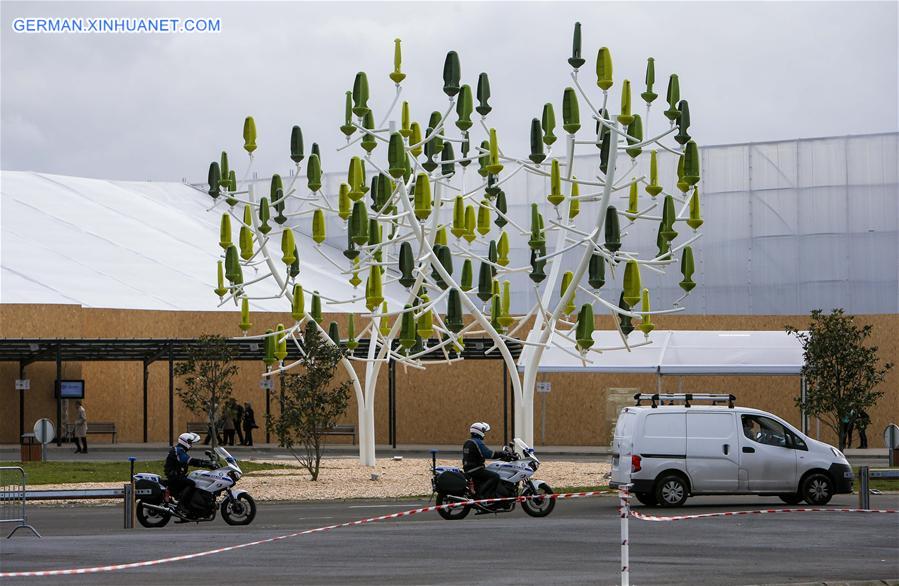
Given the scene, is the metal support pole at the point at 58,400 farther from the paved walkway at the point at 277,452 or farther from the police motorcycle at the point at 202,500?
the police motorcycle at the point at 202,500

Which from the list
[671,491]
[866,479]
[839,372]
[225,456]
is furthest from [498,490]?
[839,372]

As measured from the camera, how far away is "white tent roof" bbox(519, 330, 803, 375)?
37125 mm

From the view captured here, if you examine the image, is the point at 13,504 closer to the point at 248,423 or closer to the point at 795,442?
the point at 795,442

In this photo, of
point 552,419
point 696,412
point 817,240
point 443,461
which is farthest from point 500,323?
point 817,240

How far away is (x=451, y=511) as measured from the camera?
66.2 ft

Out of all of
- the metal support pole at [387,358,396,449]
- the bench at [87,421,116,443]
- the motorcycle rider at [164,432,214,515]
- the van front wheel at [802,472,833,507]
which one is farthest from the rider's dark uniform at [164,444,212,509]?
the bench at [87,421,116,443]

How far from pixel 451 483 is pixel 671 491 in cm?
371

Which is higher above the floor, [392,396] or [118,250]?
[118,250]

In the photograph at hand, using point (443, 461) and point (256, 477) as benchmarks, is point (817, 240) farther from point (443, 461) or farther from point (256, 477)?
point (256, 477)

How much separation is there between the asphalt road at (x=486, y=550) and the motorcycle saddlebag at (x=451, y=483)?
1.87 ft

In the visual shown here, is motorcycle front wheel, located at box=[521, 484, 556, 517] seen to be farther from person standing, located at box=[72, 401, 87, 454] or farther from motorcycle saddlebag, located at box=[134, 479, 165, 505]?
person standing, located at box=[72, 401, 87, 454]

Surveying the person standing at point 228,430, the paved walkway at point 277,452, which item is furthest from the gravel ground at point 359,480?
the person standing at point 228,430

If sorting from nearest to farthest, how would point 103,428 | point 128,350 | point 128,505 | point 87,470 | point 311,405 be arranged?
point 128,505 < point 311,405 < point 87,470 < point 128,350 < point 103,428

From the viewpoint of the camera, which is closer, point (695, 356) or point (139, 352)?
point (695, 356)
